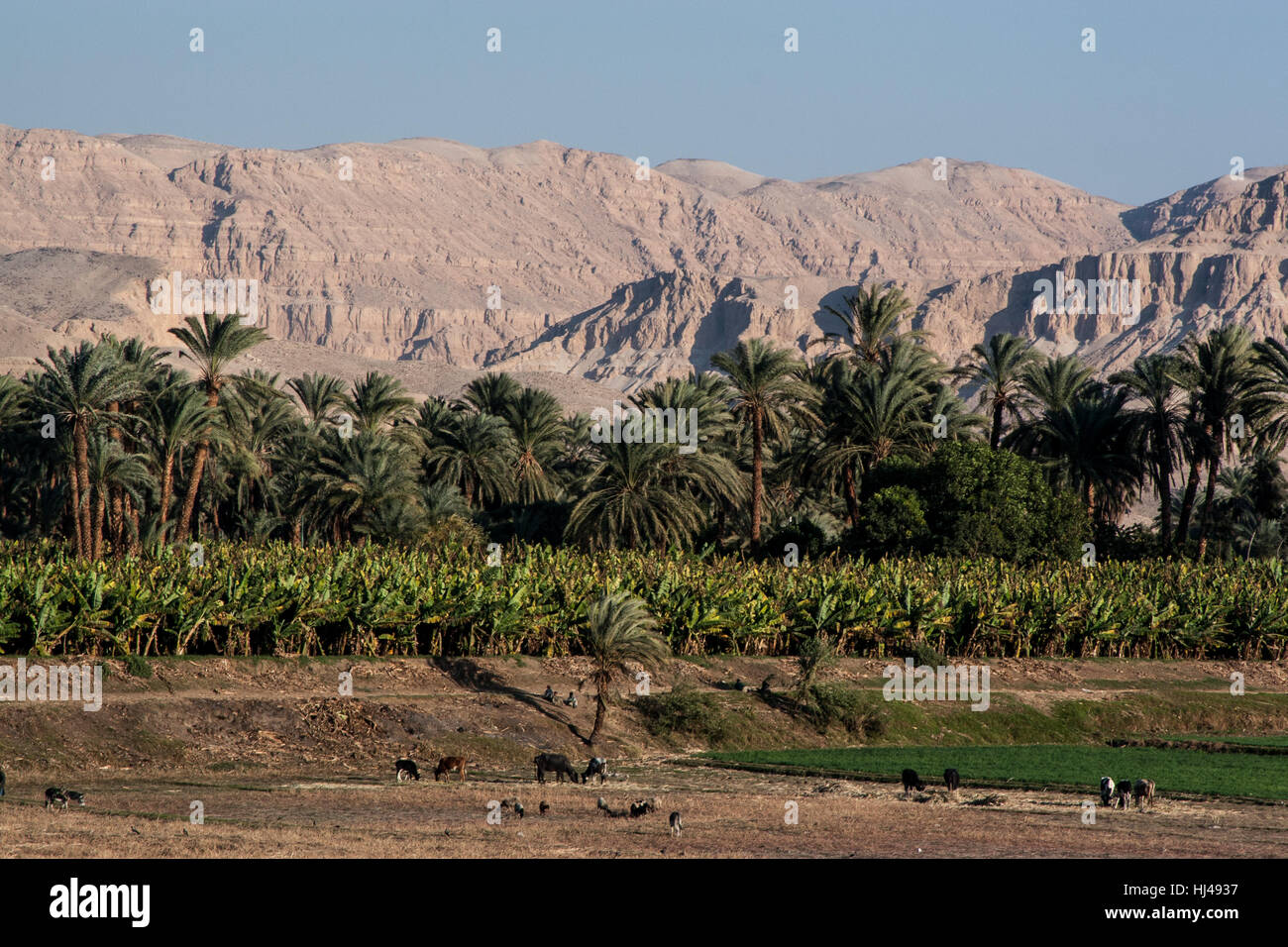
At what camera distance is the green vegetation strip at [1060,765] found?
29.8m

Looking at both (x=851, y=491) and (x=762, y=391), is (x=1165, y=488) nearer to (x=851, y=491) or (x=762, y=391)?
(x=851, y=491)

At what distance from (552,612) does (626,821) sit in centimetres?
1776

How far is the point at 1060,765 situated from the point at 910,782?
6.88m

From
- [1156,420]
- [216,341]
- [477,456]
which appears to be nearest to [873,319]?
[1156,420]

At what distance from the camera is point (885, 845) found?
824 inches

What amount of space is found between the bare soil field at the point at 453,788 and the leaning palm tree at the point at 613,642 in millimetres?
1269

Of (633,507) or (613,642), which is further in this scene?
(633,507)

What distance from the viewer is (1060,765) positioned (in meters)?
33.1

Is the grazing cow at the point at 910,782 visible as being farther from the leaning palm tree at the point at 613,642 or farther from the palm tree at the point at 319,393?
the palm tree at the point at 319,393

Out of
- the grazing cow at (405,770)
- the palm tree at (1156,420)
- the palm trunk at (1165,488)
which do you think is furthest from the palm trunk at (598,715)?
the palm trunk at (1165,488)

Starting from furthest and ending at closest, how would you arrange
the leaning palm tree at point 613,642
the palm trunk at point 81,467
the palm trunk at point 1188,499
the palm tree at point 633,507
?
the palm trunk at point 1188,499 → the palm tree at point 633,507 → the palm trunk at point 81,467 → the leaning palm tree at point 613,642

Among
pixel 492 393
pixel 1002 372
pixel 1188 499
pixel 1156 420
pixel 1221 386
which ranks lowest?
pixel 1188 499
